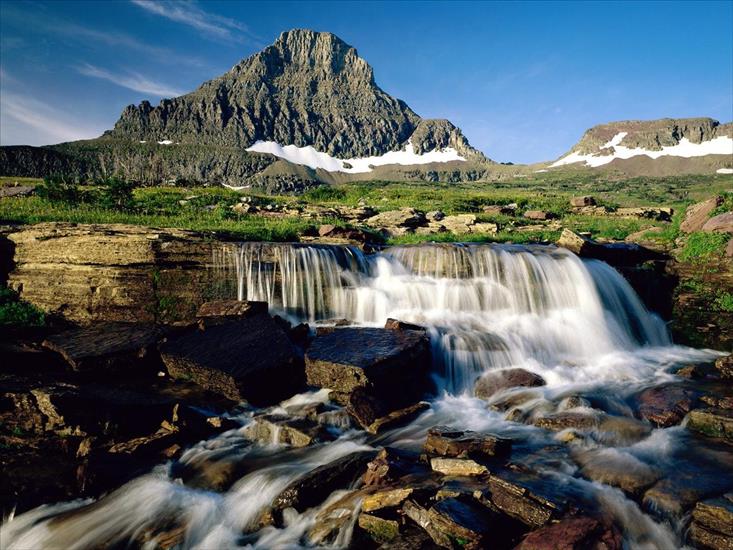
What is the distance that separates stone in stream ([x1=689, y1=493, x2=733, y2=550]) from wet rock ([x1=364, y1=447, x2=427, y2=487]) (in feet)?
11.7

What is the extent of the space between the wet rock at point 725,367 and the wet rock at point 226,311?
12758mm

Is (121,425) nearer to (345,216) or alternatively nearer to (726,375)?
(726,375)

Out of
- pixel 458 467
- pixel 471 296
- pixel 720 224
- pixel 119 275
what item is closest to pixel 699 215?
pixel 720 224

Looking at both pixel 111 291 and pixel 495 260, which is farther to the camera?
pixel 495 260

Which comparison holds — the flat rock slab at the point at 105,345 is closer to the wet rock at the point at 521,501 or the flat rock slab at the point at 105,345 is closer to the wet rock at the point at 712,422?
the wet rock at the point at 521,501

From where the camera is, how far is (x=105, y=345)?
39.8ft

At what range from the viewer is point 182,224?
75.4ft

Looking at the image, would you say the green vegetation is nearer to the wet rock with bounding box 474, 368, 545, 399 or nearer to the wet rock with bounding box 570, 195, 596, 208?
the wet rock with bounding box 474, 368, 545, 399

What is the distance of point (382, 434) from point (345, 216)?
25896mm

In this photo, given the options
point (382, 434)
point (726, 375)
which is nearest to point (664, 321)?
point (726, 375)

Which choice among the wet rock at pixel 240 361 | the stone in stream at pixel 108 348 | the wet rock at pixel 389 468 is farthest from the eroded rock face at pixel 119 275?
the wet rock at pixel 389 468

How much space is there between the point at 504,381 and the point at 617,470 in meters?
4.63

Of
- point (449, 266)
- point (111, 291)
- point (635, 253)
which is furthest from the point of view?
point (635, 253)

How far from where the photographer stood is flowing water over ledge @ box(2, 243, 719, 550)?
6.79 meters
